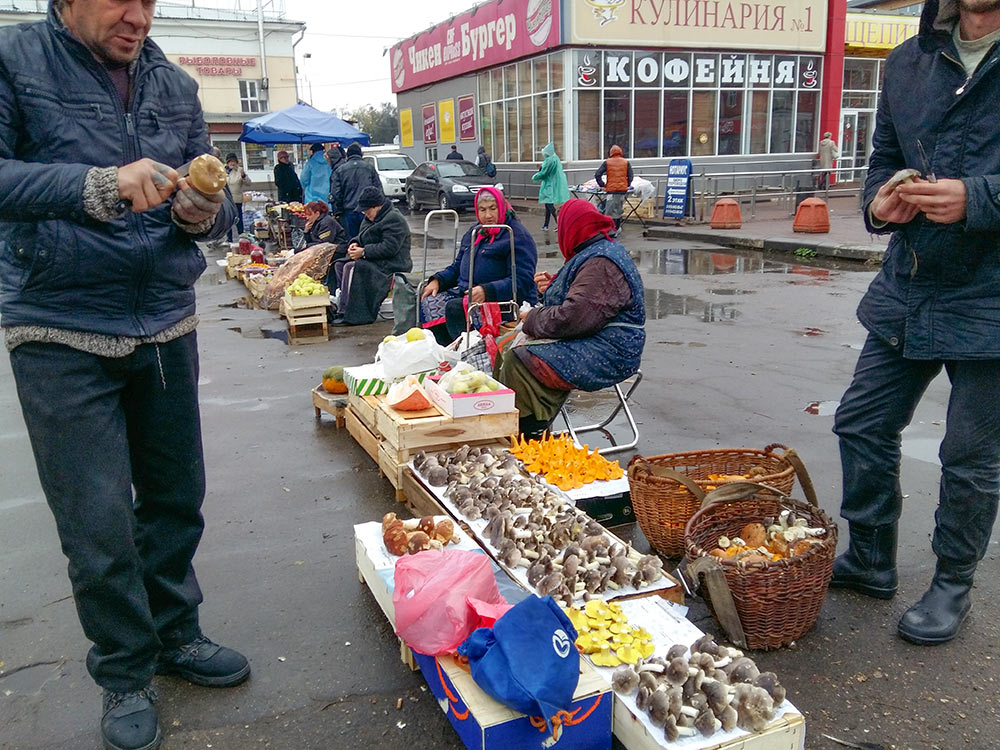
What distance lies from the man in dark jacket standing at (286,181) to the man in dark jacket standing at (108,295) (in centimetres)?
1627

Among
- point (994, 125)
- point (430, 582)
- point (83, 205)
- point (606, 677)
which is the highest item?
point (994, 125)

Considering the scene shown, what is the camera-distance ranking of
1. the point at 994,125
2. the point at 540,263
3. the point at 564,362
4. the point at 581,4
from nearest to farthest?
the point at 994,125 < the point at 564,362 < the point at 540,263 < the point at 581,4

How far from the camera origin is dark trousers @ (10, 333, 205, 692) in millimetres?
2357

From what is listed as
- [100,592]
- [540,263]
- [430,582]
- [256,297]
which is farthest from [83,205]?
[540,263]

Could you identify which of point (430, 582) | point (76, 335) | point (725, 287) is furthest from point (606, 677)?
point (725, 287)

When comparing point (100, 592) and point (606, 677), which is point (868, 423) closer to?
point (606, 677)

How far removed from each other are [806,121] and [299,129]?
1808 centimetres

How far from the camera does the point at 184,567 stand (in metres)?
2.85

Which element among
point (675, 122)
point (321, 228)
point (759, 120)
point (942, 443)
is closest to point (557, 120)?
point (675, 122)

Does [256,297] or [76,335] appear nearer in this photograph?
[76,335]

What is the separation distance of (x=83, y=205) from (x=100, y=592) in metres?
1.14

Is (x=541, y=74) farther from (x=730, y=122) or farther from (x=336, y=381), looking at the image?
(x=336, y=381)

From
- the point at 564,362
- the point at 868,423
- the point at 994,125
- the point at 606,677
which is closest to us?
the point at 606,677

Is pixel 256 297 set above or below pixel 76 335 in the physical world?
below
